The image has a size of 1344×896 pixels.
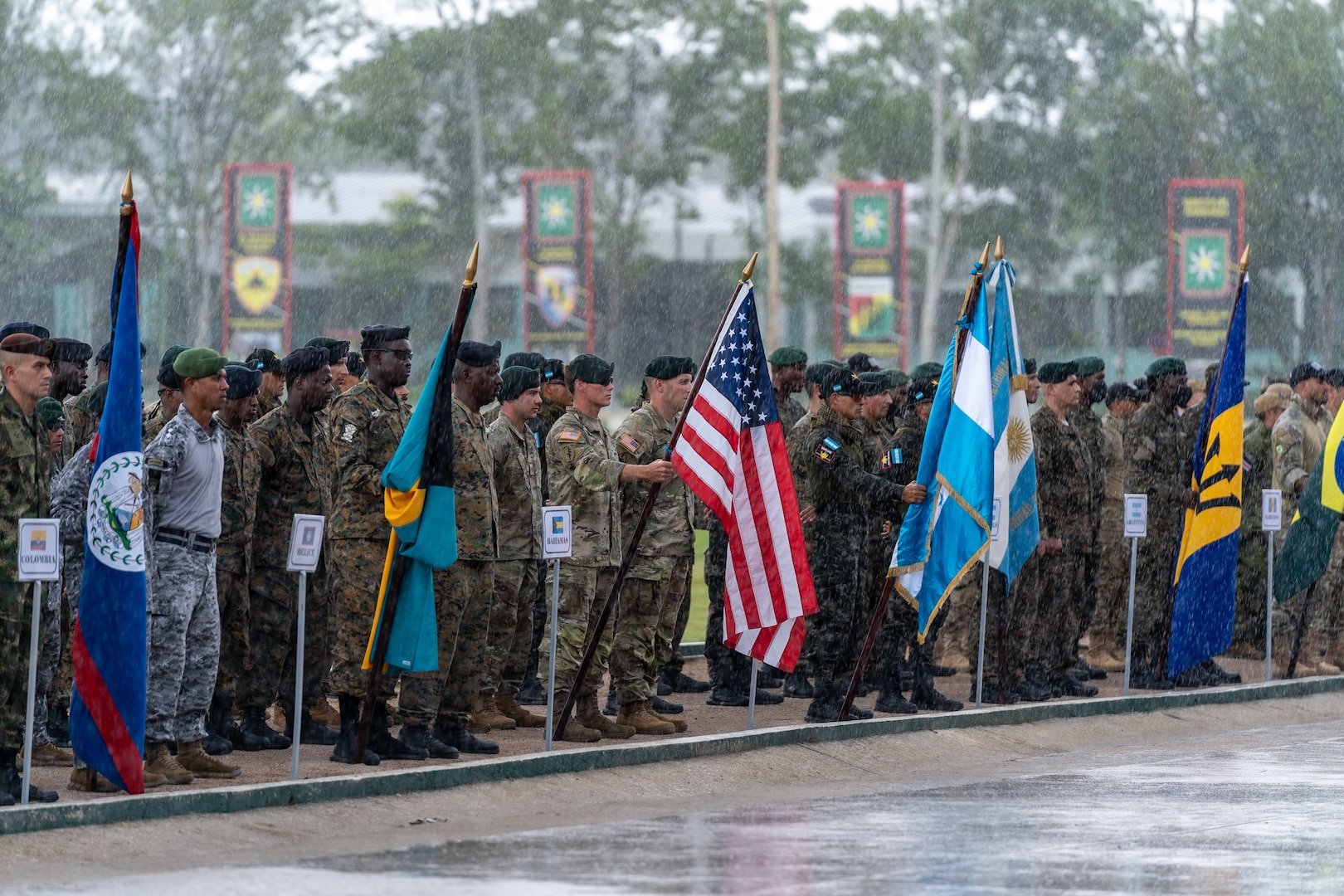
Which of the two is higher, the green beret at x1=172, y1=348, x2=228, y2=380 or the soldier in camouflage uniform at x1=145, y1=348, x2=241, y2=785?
the green beret at x1=172, y1=348, x2=228, y2=380

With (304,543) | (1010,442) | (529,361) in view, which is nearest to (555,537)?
(304,543)

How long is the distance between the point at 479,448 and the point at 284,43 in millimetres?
42159

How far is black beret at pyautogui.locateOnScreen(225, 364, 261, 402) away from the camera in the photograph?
35.4 ft

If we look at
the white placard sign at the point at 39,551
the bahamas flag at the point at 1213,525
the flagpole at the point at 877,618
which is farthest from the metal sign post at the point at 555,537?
the bahamas flag at the point at 1213,525

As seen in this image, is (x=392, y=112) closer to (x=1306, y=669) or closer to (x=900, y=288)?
(x=900, y=288)

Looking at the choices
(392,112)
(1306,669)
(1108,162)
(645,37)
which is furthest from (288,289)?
(1306,669)

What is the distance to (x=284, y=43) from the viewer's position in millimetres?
51219

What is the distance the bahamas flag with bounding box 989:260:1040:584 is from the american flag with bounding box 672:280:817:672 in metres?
1.94

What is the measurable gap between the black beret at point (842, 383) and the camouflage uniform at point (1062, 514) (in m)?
2.22

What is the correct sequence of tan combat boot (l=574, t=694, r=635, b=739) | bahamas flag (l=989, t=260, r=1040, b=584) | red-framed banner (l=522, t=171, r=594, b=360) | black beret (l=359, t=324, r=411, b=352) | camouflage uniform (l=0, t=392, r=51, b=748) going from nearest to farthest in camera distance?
camouflage uniform (l=0, t=392, r=51, b=748)
black beret (l=359, t=324, r=411, b=352)
tan combat boot (l=574, t=694, r=635, b=739)
bahamas flag (l=989, t=260, r=1040, b=584)
red-framed banner (l=522, t=171, r=594, b=360)

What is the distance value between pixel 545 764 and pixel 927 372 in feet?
19.1

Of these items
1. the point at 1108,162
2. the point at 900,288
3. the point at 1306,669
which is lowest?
the point at 1306,669

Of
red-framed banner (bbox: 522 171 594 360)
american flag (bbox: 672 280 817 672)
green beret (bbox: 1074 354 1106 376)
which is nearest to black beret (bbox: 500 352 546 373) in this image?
american flag (bbox: 672 280 817 672)

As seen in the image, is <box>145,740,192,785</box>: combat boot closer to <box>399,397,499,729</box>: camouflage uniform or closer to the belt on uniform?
the belt on uniform
